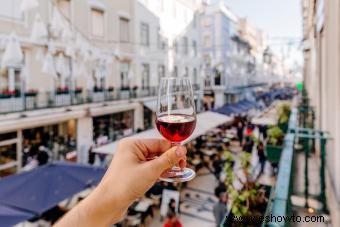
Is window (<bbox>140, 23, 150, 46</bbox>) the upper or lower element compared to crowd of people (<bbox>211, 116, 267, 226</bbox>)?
upper

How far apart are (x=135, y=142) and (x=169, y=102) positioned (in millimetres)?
307

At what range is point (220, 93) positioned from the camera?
123ft

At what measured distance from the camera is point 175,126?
1.78m

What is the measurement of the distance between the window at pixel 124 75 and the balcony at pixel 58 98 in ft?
1.25

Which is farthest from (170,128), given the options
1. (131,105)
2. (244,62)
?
(244,62)

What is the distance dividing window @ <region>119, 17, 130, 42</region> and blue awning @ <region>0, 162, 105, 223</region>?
44.5ft

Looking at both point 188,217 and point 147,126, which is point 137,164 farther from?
point 147,126

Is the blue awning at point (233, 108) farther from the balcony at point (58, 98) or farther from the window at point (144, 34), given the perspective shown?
the window at point (144, 34)

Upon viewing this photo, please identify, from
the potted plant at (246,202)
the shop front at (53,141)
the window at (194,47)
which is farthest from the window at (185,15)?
the potted plant at (246,202)

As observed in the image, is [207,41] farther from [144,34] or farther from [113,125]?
[113,125]

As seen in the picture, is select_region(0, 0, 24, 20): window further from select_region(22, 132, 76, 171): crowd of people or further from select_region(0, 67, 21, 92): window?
select_region(22, 132, 76, 171): crowd of people

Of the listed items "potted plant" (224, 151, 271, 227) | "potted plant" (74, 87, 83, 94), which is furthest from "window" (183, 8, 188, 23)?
"potted plant" (224, 151, 271, 227)

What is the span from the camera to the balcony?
1234 centimetres

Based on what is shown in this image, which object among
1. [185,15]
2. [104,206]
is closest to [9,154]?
[104,206]
